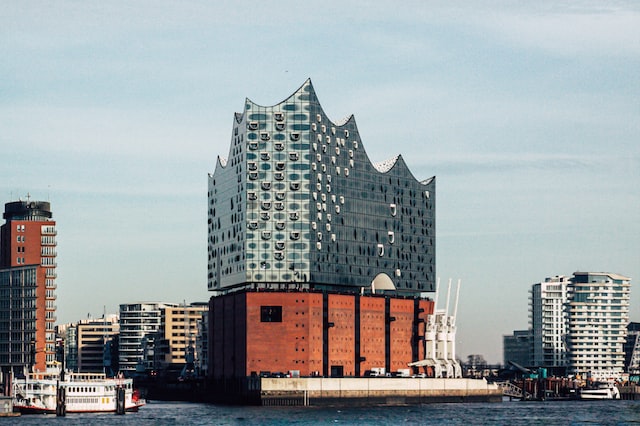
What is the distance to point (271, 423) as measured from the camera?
18738 cm

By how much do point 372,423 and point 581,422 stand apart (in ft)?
105

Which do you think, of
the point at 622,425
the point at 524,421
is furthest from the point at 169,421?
the point at 622,425

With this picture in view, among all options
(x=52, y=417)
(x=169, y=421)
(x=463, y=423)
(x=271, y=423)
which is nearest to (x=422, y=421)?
(x=463, y=423)

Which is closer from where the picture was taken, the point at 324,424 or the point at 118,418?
the point at 324,424

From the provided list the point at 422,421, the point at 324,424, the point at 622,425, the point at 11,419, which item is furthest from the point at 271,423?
the point at 622,425

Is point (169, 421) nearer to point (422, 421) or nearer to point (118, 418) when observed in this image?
point (118, 418)

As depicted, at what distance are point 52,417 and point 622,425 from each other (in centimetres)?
8343

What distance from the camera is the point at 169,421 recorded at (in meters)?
196

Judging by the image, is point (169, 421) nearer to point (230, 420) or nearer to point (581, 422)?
point (230, 420)

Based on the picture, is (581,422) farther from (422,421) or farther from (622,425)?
(422,421)

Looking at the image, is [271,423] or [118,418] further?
[118,418]

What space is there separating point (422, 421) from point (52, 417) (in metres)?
55.2

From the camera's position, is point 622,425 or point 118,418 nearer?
point 622,425

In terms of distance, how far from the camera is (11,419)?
189125 mm
